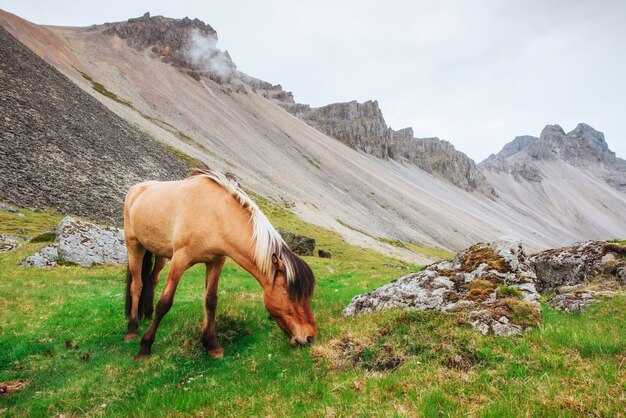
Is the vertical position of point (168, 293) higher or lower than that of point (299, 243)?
higher

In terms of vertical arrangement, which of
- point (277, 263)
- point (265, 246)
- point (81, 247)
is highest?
point (265, 246)

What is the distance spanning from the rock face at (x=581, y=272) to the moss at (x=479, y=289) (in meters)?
3.02

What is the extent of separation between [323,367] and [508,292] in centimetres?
433

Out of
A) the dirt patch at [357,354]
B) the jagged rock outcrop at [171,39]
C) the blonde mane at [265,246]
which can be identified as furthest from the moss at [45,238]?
the jagged rock outcrop at [171,39]

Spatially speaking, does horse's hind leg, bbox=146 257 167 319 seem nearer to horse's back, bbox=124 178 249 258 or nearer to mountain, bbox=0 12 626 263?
horse's back, bbox=124 178 249 258

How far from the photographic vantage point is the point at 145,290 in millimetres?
11289

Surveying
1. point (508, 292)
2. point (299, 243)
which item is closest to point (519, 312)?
point (508, 292)

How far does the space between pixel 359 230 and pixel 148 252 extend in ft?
232

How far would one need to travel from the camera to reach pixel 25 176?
137ft

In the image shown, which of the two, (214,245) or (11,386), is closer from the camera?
(11,386)

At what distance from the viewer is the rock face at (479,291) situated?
6977 millimetres

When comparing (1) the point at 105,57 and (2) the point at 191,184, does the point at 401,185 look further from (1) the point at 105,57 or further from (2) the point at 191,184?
(2) the point at 191,184

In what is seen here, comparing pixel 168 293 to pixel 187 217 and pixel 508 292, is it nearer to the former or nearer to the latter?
pixel 187 217

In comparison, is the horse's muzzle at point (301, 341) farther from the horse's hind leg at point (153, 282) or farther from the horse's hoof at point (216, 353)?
the horse's hind leg at point (153, 282)
